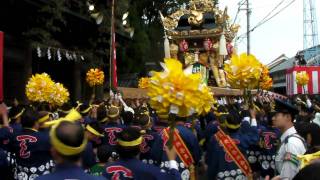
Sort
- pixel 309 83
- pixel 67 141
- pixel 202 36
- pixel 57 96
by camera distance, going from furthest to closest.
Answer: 1. pixel 202 36
2. pixel 309 83
3. pixel 57 96
4. pixel 67 141

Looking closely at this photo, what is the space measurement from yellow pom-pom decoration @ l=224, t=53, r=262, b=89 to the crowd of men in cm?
34

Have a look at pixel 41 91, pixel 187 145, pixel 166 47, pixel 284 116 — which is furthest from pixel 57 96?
pixel 166 47

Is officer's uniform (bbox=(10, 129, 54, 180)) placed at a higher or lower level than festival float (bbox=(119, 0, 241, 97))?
lower

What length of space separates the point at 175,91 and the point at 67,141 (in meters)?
1.29

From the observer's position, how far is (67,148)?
2.88 m

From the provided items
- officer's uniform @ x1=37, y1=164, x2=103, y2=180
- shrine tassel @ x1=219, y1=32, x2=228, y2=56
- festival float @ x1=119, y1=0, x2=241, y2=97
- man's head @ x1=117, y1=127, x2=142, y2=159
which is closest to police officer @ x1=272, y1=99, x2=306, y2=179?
man's head @ x1=117, y1=127, x2=142, y2=159

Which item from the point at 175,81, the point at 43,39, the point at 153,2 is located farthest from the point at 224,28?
the point at 175,81

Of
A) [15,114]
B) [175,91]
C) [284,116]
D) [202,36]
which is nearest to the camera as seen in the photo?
[175,91]

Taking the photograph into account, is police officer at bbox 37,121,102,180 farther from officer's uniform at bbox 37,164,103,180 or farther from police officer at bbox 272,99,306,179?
police officer at bbox 272,99,306,179

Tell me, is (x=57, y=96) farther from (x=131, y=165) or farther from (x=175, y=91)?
(x=175, y=91)

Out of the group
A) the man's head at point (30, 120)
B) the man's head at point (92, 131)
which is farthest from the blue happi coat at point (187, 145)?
the man's head at point (30, 120)

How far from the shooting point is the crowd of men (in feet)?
9.78

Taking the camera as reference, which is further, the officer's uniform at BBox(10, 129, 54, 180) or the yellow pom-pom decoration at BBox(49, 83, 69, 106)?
the yellow pom-pom decoration at BBox(49, 83, 69, 106)

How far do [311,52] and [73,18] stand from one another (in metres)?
26.1
